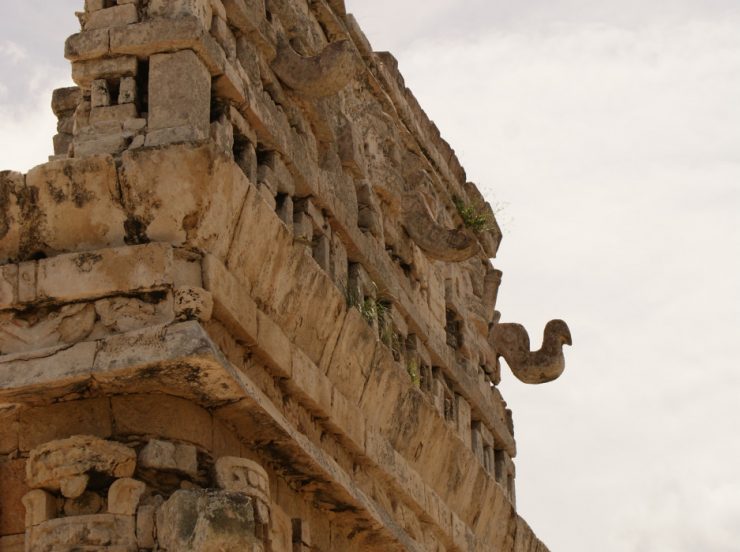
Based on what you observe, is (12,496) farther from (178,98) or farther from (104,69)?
(104,69)

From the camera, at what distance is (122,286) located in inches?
323

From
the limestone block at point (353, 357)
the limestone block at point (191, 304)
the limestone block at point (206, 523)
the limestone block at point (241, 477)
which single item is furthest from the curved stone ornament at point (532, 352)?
the limestone block at point (206, 523)

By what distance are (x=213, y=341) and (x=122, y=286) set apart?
1.62 feet

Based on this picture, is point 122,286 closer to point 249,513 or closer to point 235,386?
point 235,386

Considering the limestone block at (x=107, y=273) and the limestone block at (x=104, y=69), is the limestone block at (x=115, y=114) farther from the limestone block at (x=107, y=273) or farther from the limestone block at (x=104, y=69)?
the limestone block at (x=107, y=273)

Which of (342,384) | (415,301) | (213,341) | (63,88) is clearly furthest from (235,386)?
(415,301)

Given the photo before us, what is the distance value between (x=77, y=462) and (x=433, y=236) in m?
4.77

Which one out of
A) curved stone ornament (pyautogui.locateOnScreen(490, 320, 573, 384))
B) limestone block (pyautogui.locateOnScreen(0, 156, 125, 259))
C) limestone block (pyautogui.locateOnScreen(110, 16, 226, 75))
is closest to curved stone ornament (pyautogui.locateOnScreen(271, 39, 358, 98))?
limestone block (pyautogui.locateOnScreen(110, 16, 226, 75))

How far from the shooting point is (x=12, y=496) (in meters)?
8.20

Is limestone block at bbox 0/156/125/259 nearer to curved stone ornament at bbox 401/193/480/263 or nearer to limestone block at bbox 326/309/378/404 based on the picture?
limestone block at bbox 326/309/378/404

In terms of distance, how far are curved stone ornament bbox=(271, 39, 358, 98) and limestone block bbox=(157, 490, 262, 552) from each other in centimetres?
304


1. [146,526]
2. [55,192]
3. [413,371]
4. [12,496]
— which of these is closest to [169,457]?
[146,526]

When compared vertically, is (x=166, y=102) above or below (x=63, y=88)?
below

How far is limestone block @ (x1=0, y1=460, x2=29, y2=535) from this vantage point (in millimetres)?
8156
